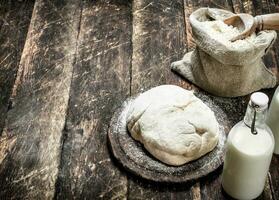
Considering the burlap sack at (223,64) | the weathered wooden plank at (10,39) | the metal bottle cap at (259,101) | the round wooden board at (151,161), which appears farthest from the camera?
the weathered wooden plank at (10,39)

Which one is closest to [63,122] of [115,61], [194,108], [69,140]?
[69,140]

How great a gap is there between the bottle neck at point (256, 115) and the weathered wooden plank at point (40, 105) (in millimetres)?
634

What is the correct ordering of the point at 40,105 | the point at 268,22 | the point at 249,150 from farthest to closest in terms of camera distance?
the point at 40,105 < the point at 268,22 < the point at 249,150

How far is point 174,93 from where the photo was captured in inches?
56.6

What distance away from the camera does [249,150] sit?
3.86 feet

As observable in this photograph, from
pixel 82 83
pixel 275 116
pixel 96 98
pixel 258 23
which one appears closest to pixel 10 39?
pixel 82 83

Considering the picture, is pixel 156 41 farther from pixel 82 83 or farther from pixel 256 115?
pixel 256 115

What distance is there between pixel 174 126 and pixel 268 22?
0.51 meters

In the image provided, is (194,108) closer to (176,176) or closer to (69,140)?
(176,176)

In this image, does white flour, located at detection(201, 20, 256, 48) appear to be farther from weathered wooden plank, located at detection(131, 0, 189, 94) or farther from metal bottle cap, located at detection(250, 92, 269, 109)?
metal bottle cap, located at detection(250, 92, 269, 109)

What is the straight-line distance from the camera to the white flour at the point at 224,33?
1.49 metres

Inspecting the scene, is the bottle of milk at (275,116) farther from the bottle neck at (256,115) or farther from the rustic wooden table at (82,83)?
the bottle neck at (256,115)

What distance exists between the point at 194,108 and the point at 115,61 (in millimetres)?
510

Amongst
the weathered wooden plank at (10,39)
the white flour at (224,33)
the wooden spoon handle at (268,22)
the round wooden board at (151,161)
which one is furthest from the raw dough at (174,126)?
the weathered wooden plank at (10,39)
